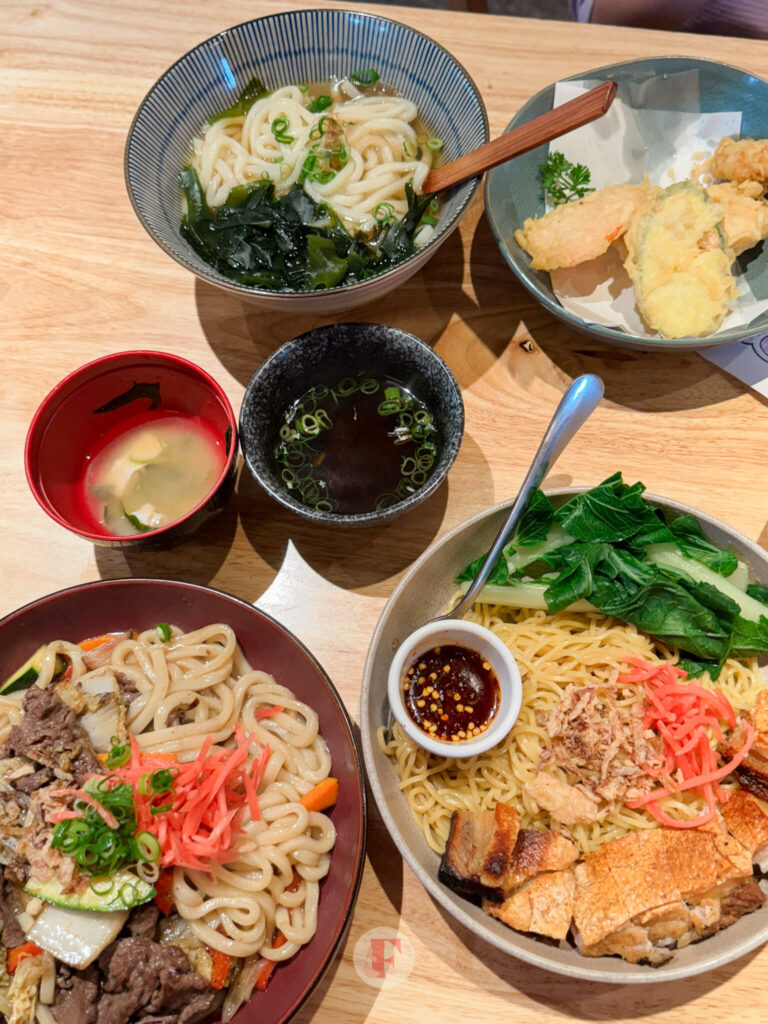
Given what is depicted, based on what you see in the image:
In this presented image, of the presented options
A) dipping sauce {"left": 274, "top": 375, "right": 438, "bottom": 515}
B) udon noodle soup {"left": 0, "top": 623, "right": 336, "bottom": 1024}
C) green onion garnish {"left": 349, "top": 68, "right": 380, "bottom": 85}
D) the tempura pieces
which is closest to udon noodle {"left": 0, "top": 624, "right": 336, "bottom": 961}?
udon noodle soup {"left": 0, "top": 623, "right": 336, "bottom": 1024}

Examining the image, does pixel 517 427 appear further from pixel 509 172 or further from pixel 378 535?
pixel 509 172

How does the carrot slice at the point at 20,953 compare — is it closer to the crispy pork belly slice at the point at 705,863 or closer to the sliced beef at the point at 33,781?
the sliced beef at the point at 33,781

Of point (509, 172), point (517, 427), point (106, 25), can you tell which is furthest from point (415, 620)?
point (106, 25)

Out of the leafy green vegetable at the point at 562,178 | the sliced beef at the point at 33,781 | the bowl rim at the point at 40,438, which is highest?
the leafy green vegetable at the point at 562,178

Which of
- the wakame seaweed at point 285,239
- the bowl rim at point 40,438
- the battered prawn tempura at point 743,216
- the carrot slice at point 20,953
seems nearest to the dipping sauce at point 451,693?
the bowl rim at point 40,438

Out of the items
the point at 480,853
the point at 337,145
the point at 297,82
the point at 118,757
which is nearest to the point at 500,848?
the point at 480,853

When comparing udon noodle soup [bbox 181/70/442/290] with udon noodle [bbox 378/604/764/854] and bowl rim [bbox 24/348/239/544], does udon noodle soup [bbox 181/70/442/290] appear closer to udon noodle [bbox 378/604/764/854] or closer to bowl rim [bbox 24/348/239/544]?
bowl rim [bbox 24/348/239/544]
